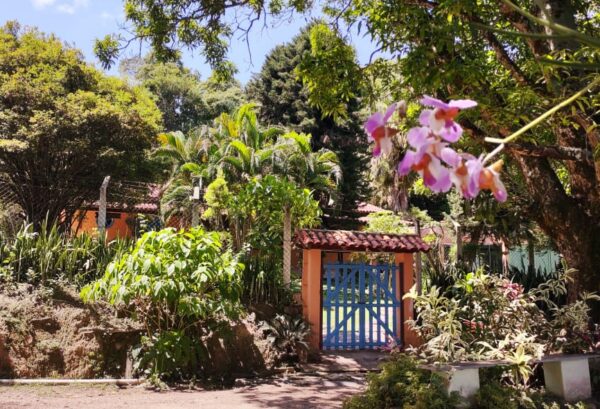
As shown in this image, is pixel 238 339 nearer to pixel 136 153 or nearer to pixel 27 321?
pixel 27 321

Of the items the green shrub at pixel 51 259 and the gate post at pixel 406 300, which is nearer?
the green shrub at pixel 51 259

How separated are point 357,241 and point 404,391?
386 cm

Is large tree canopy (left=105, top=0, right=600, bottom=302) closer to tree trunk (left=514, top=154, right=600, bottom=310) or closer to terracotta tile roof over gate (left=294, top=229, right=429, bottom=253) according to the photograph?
tree trunk (left=514, top=154, right=600, bottom=310)

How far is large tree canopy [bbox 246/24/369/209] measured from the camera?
21.0 meters

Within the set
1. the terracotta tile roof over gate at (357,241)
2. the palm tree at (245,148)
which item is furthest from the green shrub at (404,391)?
the palm tree at (245,148)

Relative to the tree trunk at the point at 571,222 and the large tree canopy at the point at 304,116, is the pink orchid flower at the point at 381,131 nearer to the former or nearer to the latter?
the tree trunk at the point at 571,222

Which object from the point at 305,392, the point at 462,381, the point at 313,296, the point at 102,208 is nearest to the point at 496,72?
the point at 313,296

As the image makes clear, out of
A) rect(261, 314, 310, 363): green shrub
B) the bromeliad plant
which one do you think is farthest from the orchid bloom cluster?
rect(261, 314, 310, 363): green shrub

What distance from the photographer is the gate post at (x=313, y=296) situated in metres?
8.32

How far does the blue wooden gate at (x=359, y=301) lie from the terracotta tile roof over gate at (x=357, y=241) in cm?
29

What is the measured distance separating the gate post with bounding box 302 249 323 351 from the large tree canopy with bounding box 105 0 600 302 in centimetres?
266

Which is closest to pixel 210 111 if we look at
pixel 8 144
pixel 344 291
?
pixel 8 144

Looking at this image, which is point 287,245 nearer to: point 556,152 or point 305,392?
point 305,392

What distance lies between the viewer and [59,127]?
44.3 ft
